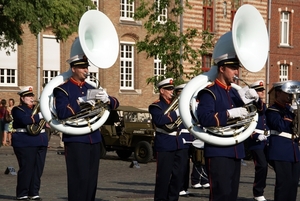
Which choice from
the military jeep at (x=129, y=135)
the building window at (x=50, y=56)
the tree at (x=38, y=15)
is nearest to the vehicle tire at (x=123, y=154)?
the military jeep at (x=129, y=135)

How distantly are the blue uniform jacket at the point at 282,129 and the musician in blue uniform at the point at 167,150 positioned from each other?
1.93m

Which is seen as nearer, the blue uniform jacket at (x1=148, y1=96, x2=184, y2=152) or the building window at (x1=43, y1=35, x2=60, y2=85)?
the blue uniform jacket at (x1=148, y1=96, x2=184, y2=152)

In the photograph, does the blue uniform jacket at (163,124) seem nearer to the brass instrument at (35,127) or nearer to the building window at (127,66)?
the brass instrument at (35,127)

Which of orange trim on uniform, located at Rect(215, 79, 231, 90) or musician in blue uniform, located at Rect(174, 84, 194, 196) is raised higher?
orange trim on uniform, located at Rect(215, 79, 231, 90)

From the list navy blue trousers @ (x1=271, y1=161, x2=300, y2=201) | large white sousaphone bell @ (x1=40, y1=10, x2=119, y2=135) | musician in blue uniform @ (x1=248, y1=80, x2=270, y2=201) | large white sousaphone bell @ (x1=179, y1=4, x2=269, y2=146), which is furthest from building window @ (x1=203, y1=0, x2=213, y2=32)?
large white sousaphone bell @ (x1=179, y1=4, x2=269, y2=146)

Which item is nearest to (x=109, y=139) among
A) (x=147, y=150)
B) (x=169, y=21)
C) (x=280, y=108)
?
(x=147, y=150)

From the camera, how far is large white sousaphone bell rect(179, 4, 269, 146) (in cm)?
875

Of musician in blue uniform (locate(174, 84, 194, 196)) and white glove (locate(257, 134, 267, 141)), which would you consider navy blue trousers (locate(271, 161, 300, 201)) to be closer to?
musician in blue uniform (locate(174, 84, 194, 196))

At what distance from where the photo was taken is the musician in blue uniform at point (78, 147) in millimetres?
9617

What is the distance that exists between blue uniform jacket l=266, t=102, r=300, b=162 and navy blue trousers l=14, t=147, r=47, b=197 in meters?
4.55

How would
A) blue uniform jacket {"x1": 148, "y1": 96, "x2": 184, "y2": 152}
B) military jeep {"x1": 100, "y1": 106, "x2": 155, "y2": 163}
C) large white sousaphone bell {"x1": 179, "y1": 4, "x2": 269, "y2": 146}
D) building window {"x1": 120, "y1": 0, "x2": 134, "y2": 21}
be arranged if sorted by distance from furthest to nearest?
building window {"x1": 120, "y1": 0, "x2": 134, "y2": 21}
military jeep {"x1": 100, "y1": 106, "x2": 155, "y2": 163}
blue uniform jacket {"x1": 148, "y1": 96, "x2": 184, "y2": 152}
large white sousaphone bell {"x1": 179, "y1": 4, "x2": 269, "y2": 146}

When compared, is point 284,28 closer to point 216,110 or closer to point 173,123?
point 173,123

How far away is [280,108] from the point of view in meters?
10.9

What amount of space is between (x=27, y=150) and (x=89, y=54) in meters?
4.70
